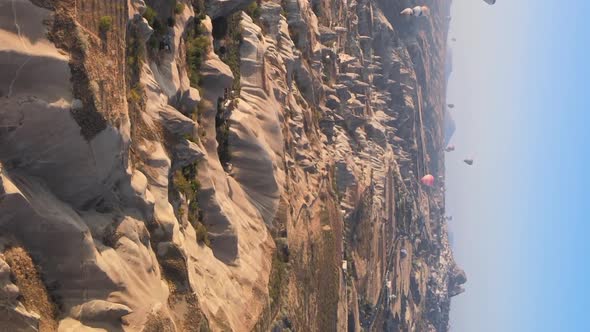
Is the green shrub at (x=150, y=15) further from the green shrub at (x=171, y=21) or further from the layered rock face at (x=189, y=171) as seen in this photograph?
the green shrub at (x=171, y=21)

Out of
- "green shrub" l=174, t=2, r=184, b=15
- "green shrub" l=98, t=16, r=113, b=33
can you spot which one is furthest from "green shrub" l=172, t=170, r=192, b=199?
"green shrub" l=174, t=2, r=184, b=15

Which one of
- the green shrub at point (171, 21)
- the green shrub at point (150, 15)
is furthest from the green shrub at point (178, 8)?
the green shrub at point (150, 15)

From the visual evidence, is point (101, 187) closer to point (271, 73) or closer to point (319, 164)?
point (271, 73)

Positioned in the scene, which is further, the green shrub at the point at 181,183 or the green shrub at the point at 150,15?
the green shrub at the point at 181,183

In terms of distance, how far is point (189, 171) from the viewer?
95.9 ft

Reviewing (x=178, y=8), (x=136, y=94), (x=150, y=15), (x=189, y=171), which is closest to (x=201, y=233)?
(x=189, y=171)

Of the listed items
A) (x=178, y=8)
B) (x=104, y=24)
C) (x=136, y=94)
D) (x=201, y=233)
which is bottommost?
(x=201, y=233)

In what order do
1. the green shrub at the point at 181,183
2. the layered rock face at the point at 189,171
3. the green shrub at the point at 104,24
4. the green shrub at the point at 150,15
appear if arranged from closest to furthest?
the layered rock face at the point at 189,171 → the green shrub at the point at 104,24 → the green shrub at the point at 150,15 → the green shrub at the point at 181,183

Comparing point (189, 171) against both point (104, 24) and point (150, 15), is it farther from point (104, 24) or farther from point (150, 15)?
point (104, 24)

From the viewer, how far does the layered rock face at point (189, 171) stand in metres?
17.8

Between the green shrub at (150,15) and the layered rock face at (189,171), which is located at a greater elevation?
the green shrub at (150,15)

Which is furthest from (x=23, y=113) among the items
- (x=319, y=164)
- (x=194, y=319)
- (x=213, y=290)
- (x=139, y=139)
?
(x=319, y=164)

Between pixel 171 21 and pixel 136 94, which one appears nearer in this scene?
pixel 136 94

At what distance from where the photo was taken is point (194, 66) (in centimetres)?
3225
